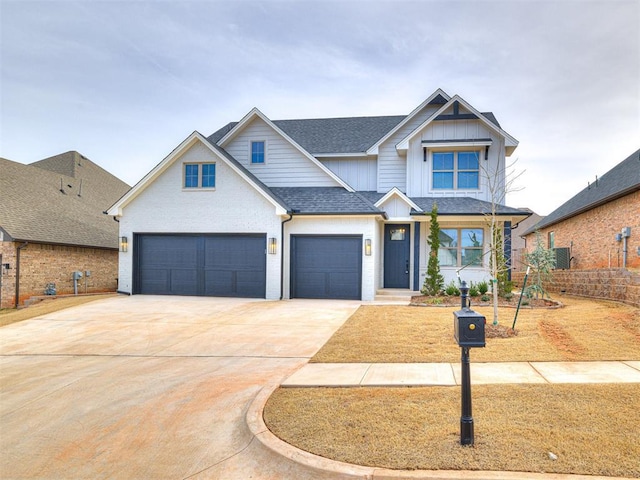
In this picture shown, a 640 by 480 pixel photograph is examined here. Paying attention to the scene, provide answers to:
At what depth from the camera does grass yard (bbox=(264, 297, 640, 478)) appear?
3.51 m

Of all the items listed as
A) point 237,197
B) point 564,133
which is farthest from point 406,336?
point 564,133

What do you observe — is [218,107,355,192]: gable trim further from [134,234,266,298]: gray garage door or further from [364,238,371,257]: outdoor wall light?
[134,234,266,298]: gray garage door

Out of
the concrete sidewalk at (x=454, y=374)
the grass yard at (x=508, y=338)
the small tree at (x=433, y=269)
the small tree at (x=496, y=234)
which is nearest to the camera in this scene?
the concrete sidewalk at (x=454, y=374)

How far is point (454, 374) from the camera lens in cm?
589

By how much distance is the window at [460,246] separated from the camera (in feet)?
54.5

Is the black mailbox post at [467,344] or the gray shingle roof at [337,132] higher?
the gray shingle roof at [337,132]

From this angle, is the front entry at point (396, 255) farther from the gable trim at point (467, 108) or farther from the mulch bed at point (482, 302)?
the gable trim at point (467, 108)

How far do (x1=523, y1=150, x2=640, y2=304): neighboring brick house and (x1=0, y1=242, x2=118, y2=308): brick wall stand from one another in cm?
2131

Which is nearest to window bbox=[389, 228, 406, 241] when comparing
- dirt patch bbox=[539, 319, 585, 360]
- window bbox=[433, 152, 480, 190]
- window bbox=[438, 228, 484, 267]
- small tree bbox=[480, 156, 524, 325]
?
window bbox=[438, 228, 484, 267]

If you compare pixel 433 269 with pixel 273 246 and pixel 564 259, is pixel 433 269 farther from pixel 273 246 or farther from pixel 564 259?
pixel 564 259

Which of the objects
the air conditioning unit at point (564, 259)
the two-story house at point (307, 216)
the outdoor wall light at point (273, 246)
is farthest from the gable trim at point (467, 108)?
the air conditioning unit at point (564, 259)

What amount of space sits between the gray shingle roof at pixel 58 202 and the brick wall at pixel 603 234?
23.0 m

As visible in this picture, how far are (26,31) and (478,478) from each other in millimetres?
20605

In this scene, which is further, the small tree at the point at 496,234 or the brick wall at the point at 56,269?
the brick wall at the point at 56,269
